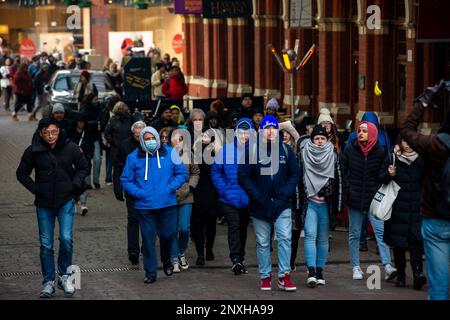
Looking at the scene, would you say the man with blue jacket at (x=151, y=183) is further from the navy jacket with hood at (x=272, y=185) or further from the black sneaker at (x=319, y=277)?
the black sneaker at (x=319, y=277)

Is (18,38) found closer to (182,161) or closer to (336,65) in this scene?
(336,65)

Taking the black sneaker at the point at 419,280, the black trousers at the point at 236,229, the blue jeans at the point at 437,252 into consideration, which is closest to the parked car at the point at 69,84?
the black trousers at the point at 236,229

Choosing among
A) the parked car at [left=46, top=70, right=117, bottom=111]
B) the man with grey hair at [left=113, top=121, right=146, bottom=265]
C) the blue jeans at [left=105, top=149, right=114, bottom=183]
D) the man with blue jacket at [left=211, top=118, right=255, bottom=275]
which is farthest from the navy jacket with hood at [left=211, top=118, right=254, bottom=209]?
the parked car at [left=46, top=70, right=117, bottom=111]

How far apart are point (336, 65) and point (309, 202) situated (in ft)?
44.9

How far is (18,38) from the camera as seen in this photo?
70.8 metres

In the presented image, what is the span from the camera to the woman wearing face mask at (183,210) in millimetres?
15711

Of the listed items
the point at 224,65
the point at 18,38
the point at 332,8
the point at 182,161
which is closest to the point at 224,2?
the point at 332,8

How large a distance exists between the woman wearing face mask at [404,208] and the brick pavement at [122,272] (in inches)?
11.2

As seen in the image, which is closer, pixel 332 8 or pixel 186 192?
pixel 186 192

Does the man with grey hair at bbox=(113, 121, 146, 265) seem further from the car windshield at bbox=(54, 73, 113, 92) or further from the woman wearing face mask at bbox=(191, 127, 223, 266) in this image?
the car windshield at bbox=(54, 73, 113, 92)

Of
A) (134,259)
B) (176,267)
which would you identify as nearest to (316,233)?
(176,267)

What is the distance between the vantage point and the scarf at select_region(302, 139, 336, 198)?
14.5 meters

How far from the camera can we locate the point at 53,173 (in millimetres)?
13961

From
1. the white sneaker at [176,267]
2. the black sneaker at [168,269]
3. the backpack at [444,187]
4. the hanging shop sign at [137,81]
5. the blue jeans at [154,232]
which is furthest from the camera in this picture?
the hanging shop sign at [137,81]
